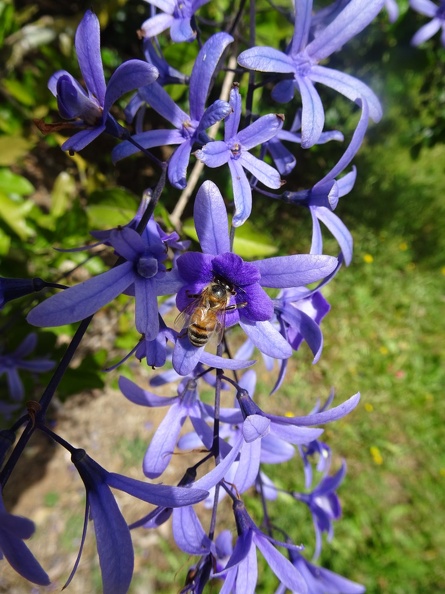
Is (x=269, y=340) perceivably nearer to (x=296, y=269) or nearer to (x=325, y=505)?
(x=296, y=269)

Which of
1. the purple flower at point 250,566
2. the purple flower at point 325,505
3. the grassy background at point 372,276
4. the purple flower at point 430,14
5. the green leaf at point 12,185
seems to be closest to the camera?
the purple flower at point 250,566

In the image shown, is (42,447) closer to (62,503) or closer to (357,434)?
(62,503)

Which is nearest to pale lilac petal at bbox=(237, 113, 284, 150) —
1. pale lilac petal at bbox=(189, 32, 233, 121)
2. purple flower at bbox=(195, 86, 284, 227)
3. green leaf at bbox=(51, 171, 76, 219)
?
purple flower at bbox=(195, 86, 284, 227)

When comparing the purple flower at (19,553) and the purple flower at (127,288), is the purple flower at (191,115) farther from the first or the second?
the purple flower at (19,553)

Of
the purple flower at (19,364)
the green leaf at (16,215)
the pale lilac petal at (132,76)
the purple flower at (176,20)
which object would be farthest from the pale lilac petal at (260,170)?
the green leaf at (16,215)

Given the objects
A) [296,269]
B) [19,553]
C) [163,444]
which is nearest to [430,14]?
[296,269]

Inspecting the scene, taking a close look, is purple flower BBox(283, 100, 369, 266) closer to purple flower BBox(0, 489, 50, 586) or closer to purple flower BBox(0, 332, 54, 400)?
purple flower BBox(0, 489, 50, 586)

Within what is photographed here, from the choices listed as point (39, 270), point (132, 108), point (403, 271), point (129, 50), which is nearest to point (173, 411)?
point (132, 108)
